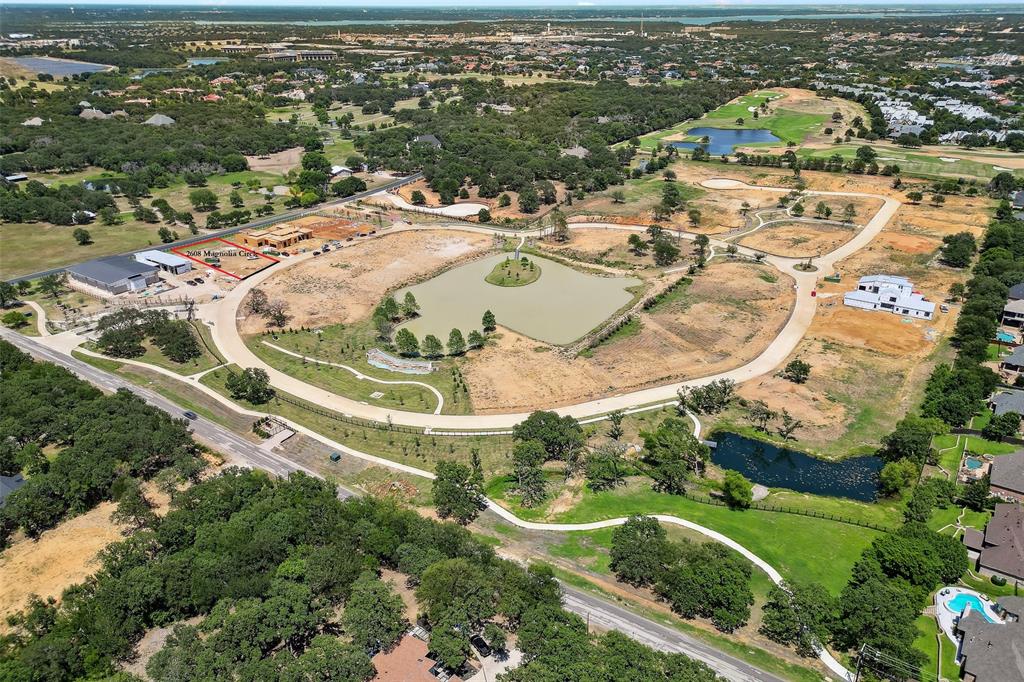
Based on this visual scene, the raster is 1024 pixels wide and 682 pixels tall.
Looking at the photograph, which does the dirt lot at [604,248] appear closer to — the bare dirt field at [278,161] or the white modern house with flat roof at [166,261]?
the white modern house with flat roof at [166,261]

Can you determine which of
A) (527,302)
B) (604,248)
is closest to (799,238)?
(604,248)

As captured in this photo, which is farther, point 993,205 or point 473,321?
point 993,205

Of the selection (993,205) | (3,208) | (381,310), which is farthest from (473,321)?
(993,205)

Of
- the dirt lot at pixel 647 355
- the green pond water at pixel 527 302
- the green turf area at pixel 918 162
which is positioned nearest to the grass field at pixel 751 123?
the green turf area at pixel 918 162

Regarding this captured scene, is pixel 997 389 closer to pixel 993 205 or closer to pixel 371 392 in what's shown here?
pixel 371 392

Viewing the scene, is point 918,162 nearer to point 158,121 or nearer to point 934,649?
point 934,649

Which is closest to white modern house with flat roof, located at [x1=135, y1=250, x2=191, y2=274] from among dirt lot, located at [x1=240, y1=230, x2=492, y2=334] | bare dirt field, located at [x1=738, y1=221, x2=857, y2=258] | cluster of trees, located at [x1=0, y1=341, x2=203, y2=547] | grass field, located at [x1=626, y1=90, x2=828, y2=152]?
dirt lot, located at [x1=240, y1=230, x2=492, y2=334]
